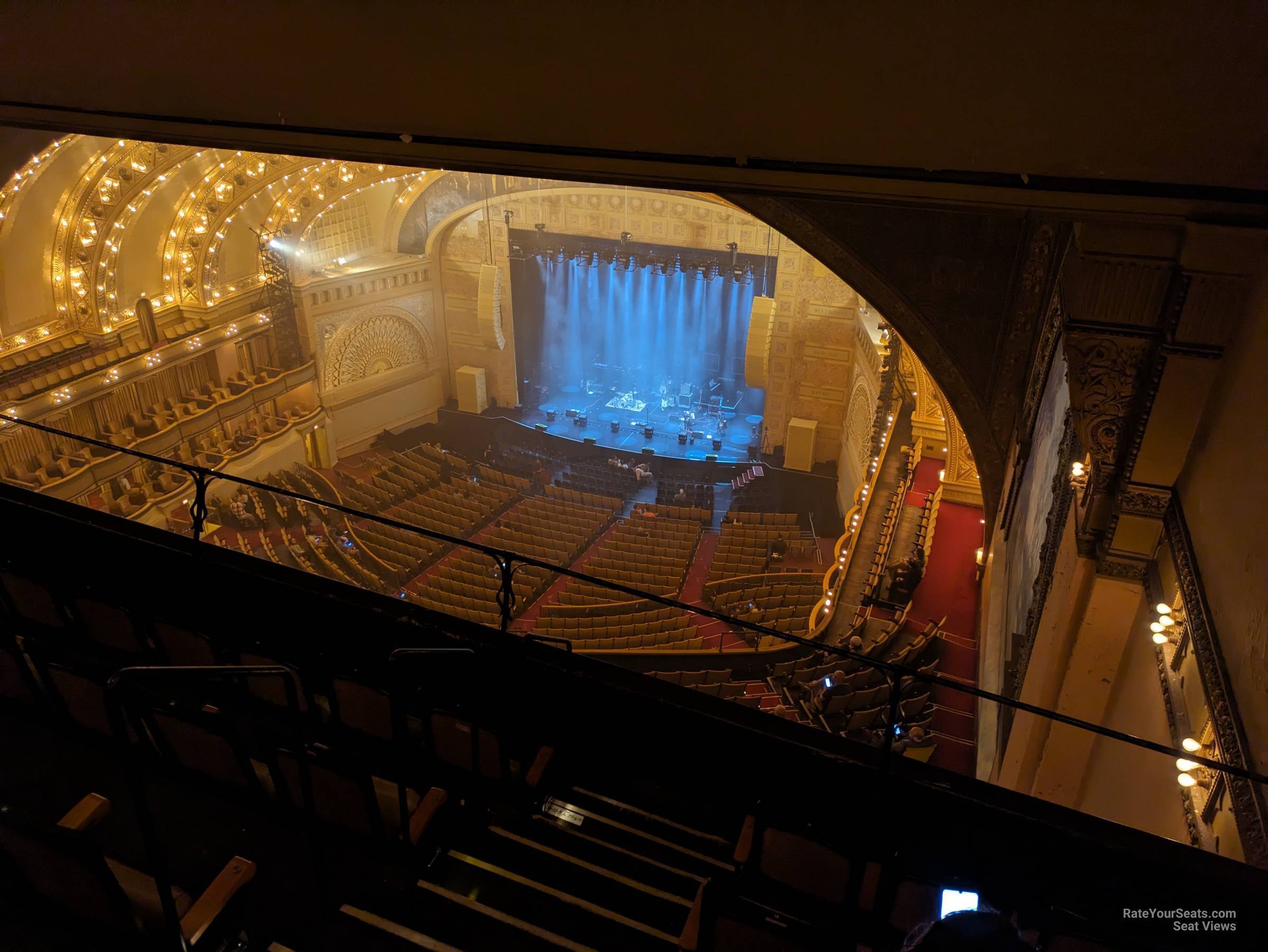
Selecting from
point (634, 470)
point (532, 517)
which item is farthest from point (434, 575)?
point (634, 470)

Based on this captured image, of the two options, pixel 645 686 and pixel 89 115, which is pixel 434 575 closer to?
pixel 89 115

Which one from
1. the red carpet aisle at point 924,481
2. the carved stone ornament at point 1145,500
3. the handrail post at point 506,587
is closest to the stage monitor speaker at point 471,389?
the red carpet aisle at point 924,481

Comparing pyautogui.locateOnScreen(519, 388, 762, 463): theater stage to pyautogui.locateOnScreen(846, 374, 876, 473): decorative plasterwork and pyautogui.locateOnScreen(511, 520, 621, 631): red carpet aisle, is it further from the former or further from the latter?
pyautogui.locateOnScreen(511, 520, 621, 631): red carpet aisle

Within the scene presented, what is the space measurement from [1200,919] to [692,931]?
1.40 meters

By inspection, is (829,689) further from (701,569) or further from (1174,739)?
(701,569)

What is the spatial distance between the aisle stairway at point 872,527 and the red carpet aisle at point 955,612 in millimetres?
665

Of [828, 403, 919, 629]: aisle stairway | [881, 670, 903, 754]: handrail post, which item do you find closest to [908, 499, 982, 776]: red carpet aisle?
[828, 403, 919, 629]: aisle stairway

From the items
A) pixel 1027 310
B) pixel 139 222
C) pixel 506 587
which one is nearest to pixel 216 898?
pixel 506 587

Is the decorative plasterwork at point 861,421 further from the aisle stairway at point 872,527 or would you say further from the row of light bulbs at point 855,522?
the aisle stairway at point 872,527

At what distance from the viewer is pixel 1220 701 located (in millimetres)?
2658

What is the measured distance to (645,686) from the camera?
3.09 m

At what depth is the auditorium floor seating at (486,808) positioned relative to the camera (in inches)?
95.3

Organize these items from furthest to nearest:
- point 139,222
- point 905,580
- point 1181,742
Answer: point 139,222, point 905,580, point 1181,742

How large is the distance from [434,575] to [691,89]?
11358 millimetres
